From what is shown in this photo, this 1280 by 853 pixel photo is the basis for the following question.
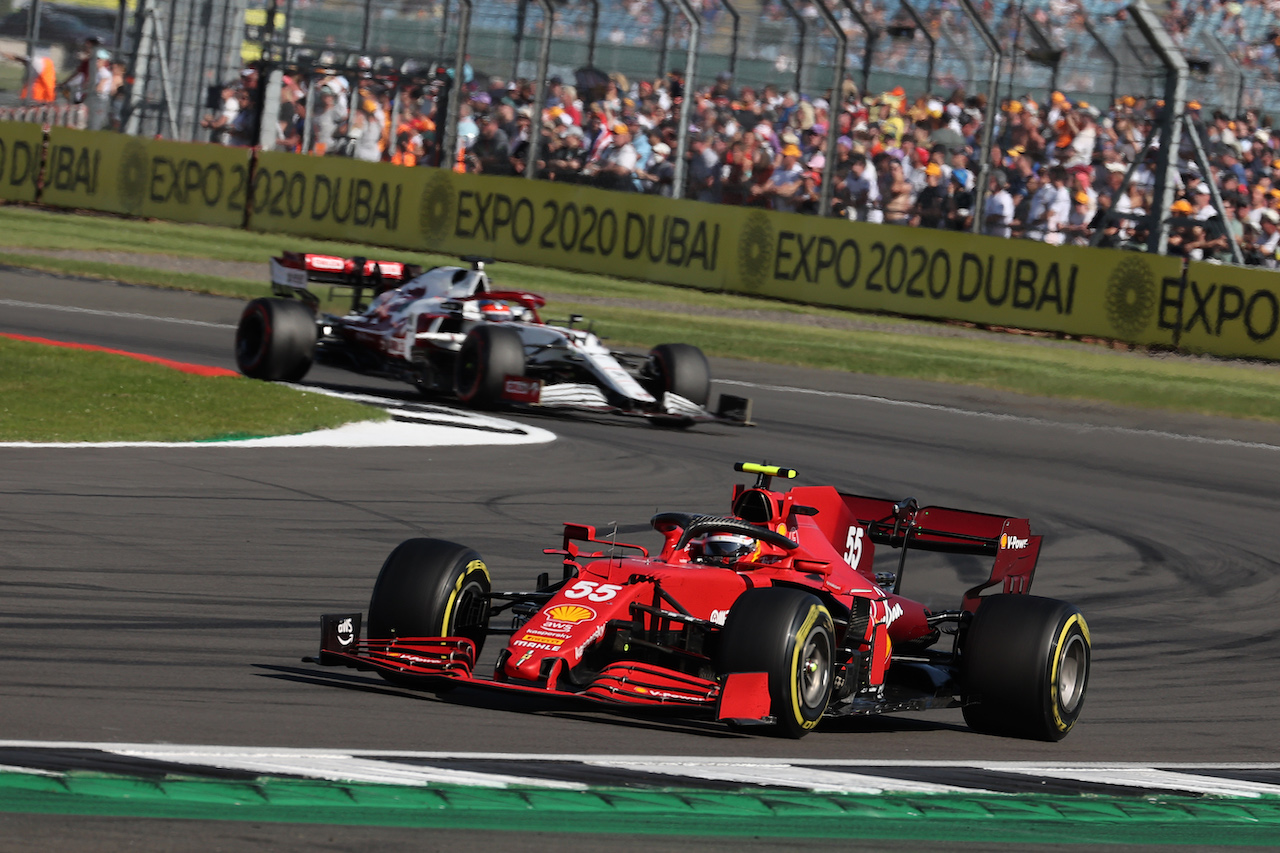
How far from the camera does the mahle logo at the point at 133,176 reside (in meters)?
31.5

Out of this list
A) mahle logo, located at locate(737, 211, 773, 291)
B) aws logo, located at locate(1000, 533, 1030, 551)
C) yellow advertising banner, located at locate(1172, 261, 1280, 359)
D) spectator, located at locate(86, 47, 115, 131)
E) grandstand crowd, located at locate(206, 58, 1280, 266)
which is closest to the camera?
aws logo, located at locate(1000, 533, 1030, 551)

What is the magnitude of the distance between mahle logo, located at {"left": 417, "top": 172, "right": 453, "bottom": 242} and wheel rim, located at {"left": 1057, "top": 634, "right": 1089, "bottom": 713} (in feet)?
72.7

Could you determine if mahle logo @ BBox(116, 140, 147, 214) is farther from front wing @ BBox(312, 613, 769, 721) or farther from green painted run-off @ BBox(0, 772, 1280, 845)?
green painted run-off @ BBox(0, 772, 1280, 845)

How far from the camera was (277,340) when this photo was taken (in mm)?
16266

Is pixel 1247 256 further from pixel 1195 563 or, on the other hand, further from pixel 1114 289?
pixel 1195 563

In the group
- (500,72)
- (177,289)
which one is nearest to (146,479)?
(177,289)

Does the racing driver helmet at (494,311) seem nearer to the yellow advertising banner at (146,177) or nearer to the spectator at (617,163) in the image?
the spectator at (617,163)

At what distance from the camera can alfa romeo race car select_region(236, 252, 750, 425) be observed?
51.8ft

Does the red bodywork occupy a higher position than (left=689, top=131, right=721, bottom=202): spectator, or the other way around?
(left=689, top=131, right=721, bottom=202): spectator

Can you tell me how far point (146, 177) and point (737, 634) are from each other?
27.1 metres

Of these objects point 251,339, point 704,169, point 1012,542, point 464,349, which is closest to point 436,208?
point 704,169

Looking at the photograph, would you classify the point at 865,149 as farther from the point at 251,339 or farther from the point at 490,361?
the point at 251,339

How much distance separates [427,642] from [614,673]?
2.47ft

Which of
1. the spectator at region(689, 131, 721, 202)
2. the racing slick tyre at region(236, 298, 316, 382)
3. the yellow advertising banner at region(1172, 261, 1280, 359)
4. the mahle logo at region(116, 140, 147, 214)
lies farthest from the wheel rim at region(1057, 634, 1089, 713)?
the mahle logo at region(116, 140, 147, 214)
